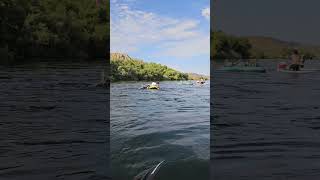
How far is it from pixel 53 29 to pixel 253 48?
2160mm

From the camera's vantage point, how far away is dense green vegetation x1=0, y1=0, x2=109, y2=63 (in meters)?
4.96

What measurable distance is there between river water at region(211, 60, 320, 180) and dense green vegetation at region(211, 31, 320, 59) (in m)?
0.12

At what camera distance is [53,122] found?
4941 millimetres

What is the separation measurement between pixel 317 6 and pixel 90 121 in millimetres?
2688

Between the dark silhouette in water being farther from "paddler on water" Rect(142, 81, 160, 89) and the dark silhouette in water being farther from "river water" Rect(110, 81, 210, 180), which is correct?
"paddler on water" Rect(142, 81, 160, 89)

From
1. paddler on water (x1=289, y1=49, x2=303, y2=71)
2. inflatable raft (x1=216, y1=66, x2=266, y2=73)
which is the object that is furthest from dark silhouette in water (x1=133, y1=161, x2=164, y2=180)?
paddler on water (x1=289, y1=49, x2=303, y2=71)

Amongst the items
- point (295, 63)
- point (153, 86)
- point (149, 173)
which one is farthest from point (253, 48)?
point (149, 173)

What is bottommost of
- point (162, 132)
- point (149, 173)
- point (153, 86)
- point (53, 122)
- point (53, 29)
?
point (149, 173)

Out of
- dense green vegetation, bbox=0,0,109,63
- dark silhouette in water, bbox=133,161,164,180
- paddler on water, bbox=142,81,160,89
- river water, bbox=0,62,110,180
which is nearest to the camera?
river water, bbox=0,62,110,180

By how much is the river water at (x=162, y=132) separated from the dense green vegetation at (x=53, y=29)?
1.90ft

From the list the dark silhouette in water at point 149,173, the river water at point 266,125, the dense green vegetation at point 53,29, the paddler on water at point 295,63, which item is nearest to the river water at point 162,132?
the dark silhouette in water at point 149,173

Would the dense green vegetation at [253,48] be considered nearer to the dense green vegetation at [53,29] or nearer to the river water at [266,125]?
the river water at [266,125]

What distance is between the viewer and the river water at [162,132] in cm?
516

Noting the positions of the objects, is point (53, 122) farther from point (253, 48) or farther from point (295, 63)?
point (295, 63)
